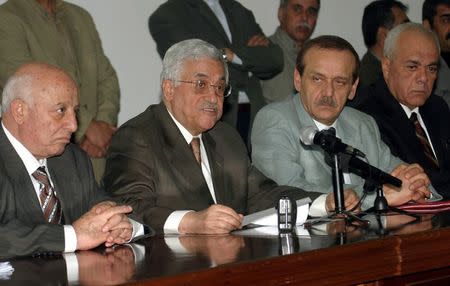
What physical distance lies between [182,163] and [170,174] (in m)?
0.08

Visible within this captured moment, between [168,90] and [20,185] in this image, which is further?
[168,90]

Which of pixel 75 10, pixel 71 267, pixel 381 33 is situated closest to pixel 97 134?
pixel 75 10

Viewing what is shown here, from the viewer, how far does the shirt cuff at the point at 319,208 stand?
162 inches

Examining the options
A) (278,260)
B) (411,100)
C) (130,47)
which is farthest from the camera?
(130,47)

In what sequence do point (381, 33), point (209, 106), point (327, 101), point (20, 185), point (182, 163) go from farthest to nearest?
point (381, 33), point (327, 101), point (209, 106), point (182, 163), point (20, 185)

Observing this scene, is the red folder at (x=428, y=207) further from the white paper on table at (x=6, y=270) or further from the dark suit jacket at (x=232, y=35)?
the white paper on table at (x=6, y=270)

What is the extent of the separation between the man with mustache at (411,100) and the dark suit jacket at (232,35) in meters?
0.84

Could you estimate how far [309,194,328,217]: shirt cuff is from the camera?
4.12 meters

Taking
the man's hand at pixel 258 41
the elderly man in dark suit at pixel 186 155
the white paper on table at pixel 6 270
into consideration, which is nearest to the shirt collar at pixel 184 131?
the elderly man in dark suit at pixel 186 155

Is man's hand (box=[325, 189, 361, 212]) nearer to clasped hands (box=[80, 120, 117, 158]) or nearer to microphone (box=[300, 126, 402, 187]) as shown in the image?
microphone (box=[300, 126, 402, 187])

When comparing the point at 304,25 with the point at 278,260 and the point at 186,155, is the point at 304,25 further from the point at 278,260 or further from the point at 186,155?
the point at 278,260

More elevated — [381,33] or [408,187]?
[381,33]

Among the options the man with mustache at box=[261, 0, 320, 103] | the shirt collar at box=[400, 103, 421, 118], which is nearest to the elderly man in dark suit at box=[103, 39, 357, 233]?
the shirt collar at box=[400, 103, 421, 118]

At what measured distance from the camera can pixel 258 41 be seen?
596 centimetres
